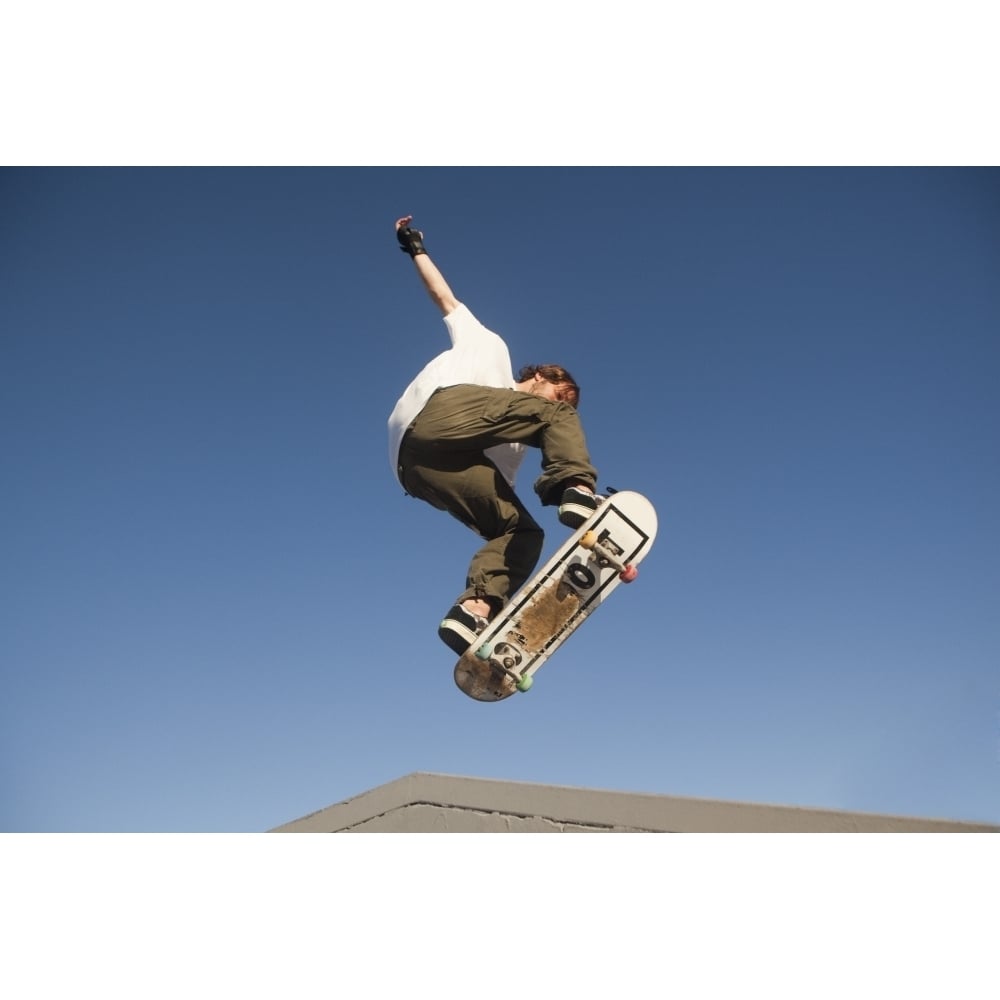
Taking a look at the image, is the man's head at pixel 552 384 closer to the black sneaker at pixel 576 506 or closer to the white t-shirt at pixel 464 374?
the white t-shirt at pixel 464 374

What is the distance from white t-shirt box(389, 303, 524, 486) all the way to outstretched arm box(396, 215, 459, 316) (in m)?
0.12

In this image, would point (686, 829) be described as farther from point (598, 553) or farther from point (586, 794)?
point (598, 553)

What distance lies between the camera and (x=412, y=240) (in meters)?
4.00

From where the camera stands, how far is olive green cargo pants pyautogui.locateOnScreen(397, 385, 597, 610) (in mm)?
3340

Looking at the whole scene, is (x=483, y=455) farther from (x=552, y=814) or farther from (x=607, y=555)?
(x=552, y=814)

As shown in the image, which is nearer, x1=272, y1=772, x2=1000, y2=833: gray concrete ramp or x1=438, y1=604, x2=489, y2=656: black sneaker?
x1=272, y1=772, x2=1000, y2=833: gray concrete ramp

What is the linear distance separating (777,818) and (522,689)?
3.90 ft

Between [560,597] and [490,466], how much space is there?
798 mm

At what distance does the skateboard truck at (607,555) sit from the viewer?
324 centimetres

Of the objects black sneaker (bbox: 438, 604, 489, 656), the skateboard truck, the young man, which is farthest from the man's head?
black sneaker (bbox: 438, 604, 489, 656)

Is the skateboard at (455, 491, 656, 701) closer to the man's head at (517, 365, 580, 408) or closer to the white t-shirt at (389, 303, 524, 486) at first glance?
the white t-shirt at (389, 303, 524, 486)

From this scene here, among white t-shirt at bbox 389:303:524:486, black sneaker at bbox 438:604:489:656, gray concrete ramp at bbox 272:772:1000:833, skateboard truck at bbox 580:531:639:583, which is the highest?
white t-shirt at bbox 389:303:524:486

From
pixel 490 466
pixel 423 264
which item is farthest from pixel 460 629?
pixel 423 264
